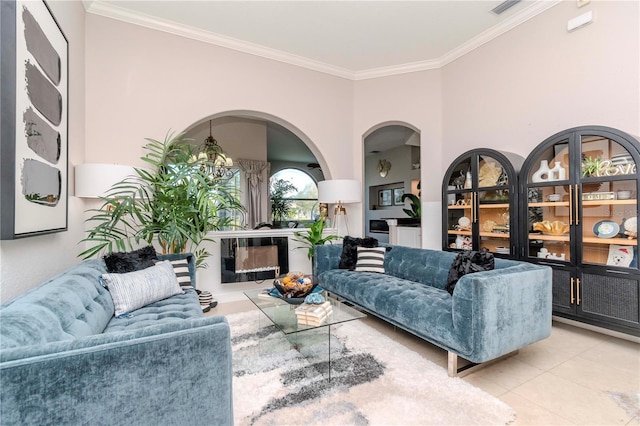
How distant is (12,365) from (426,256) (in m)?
3.16

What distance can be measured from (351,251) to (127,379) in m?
3.02

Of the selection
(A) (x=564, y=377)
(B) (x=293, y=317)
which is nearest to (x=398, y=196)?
(A) (x=564, y=377)

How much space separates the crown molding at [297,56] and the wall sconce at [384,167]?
439 centimetres

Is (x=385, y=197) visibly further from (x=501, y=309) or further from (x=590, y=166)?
(x=501, y=309)

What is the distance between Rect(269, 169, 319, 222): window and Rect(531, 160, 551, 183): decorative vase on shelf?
767 cm

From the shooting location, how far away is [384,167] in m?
9.19

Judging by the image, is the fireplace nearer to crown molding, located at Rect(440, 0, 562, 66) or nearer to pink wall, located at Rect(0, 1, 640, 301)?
pink wall, located at Rect(0, 1, 640, 301)

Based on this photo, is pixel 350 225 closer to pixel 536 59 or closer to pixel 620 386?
pixel 536 59

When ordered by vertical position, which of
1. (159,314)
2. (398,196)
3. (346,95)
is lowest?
(159,314)

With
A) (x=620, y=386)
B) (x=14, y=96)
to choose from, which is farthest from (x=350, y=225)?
(x=14, y=96)

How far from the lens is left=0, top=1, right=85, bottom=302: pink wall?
1.67 metres

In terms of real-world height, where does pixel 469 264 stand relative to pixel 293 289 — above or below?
above

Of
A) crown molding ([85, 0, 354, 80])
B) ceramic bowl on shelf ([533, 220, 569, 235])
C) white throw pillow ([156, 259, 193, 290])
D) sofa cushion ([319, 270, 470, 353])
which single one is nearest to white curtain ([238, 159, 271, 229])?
crown molding ([85, 0, 354, 80])

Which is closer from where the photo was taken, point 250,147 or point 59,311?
point 59,311
